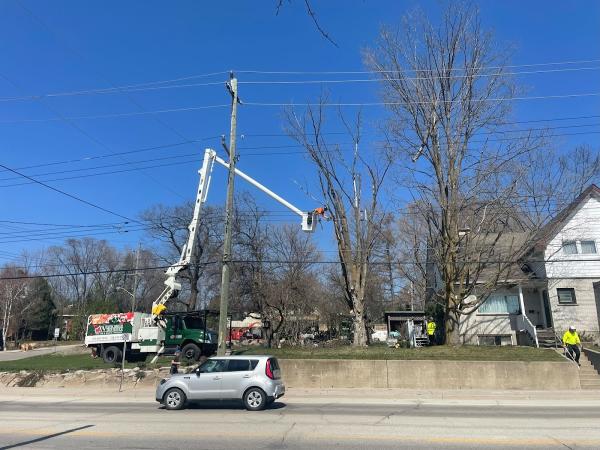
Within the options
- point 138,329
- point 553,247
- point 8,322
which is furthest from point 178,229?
point 553,247

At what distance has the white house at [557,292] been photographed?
28.4 metres

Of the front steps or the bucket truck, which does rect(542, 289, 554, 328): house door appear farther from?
the bucket truck

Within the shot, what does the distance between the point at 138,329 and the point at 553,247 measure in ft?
83.8

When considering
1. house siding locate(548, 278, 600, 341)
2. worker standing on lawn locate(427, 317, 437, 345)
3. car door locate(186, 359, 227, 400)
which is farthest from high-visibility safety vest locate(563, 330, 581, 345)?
car door locate(186, 359, 227, 400)

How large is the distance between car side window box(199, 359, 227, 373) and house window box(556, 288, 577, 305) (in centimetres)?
2370

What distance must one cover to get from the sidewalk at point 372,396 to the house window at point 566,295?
40.6ft

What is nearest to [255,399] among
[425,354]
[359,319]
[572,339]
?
[425,354]

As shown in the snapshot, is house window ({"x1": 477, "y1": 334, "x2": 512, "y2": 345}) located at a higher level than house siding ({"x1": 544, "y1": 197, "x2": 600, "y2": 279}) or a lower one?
lower

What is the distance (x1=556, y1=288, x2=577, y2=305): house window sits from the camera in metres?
29.0

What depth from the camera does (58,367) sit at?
921 inches

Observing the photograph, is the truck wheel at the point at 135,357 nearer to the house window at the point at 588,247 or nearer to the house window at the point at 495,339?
the house window at the point at 495,339

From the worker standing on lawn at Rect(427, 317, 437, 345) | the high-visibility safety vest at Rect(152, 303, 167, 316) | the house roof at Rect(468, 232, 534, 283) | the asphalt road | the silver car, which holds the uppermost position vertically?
the house roof at Rect(468, 232, 534, 283)

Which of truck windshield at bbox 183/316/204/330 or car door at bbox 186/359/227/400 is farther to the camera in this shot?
truck windshield at bbox 183/316/204/330

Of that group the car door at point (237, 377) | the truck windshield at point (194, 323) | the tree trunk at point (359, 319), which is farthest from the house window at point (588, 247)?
the car door at point (237, 377)
